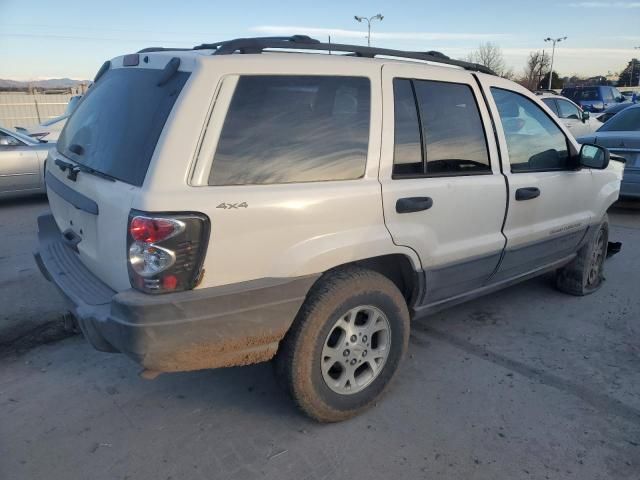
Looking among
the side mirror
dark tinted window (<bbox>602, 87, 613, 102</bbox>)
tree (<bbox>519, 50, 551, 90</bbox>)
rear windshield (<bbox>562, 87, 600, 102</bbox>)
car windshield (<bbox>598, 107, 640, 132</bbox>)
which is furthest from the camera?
tree (<bbox>519, 50, 551, 90</bbox>)

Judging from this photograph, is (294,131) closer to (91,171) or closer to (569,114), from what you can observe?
(91,171)

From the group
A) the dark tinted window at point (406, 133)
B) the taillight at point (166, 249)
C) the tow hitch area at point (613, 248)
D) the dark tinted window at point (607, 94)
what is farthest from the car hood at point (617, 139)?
the dark tinted window at point (607, 94)

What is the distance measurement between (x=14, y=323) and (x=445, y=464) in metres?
3.28

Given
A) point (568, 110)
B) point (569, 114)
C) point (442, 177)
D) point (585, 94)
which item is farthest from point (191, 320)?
point (585, 94)

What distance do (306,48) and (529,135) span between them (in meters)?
1.87

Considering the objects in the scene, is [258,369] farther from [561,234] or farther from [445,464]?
[561,234]

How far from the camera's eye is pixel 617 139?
7.27m

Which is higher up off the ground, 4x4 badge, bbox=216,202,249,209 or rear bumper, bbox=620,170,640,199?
4x4 badge, bbox=216,202,249,209

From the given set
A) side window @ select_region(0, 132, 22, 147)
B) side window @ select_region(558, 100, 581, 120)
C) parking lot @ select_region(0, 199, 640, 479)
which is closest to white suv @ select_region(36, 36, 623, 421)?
parking lot @ select_region(0, 199, 640, 479)

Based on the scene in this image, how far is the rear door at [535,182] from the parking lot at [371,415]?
63 centimetres

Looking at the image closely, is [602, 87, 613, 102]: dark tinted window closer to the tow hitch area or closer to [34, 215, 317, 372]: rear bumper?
the tow hitch area

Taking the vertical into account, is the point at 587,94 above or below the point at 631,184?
above

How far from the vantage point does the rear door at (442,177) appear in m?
2.87

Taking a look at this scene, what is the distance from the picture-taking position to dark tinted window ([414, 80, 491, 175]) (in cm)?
306
